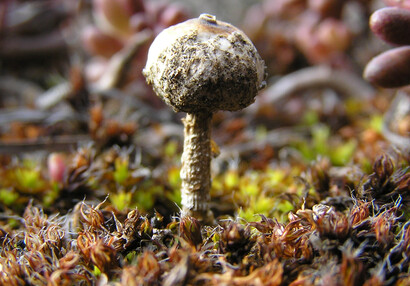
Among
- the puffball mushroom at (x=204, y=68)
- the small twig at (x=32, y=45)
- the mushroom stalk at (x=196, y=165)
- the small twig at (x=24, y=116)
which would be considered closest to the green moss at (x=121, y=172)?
the mushroom stalk at (x=196, y=165)

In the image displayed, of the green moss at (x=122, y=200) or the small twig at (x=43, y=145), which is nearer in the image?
the green moss at (x=122, y=200)

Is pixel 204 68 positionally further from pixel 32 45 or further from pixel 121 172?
pixel 32 45

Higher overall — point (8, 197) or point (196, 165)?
point (196, 165)

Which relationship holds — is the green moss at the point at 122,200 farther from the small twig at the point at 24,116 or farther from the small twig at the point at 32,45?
the small twig at the point at 32,45

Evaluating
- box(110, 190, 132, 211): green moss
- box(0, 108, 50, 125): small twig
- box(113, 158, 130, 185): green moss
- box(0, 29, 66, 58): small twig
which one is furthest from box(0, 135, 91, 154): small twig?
box(0, 29, 66, 58): small twig

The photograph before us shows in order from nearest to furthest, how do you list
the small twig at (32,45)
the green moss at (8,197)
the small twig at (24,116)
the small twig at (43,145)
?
the green moss at (8,197) < the small twig at (43,145) < the small twig at (24,116) < the small twig at (32,45)

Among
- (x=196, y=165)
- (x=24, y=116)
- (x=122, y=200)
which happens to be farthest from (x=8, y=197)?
(x=196, y=165)

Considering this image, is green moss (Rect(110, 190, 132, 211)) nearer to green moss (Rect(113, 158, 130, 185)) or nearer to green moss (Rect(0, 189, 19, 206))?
Answer: green moss (Rect(113, 158, 130, 185))

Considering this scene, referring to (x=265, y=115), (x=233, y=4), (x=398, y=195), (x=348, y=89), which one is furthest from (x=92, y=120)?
(x=233, y=4)
